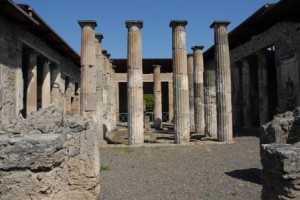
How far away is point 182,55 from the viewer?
13.8 meters

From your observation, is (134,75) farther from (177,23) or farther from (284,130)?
(284,130)

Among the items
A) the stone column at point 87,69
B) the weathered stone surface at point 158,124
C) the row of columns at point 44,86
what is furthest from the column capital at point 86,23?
the weathered stone surface at point 158,124

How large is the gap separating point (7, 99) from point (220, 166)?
7347 millimetres

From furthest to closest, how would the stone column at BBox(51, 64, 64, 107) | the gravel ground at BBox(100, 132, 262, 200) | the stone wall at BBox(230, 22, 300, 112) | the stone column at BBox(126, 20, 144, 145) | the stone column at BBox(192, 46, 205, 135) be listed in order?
the stone column at BBox(192, 46, 205, 135) < the stone column at BBox(51, 64, 64, 107) < the stone column at BBox(126, 20, 144, 145) < the stone wall at BBox(230, 22, 300, 112) < the gravel ground at BBox(100, 132, 262, 200)

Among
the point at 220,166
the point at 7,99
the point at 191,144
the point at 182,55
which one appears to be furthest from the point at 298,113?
the point at 7,99

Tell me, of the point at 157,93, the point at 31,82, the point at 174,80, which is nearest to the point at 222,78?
the point at 174,80

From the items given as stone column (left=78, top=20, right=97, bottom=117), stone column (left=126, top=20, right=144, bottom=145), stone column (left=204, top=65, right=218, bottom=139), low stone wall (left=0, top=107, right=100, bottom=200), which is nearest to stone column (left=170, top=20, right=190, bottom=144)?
stone column (left=126, top=20, right=144, bottom=145)

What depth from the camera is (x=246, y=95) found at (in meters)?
18.8

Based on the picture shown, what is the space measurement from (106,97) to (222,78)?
8.23 metres

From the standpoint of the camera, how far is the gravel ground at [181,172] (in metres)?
5.97

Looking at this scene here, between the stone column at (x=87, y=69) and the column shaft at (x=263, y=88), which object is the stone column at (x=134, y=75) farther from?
the column shaft at (x=263, y=88)

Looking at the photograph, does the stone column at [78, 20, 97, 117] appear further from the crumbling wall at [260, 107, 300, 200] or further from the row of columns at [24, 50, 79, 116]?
the crumbling wall at [260, 107, 300, 200]

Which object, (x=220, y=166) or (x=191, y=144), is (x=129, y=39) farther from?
(x=220, y=166)

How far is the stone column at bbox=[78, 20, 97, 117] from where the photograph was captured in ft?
44.5
